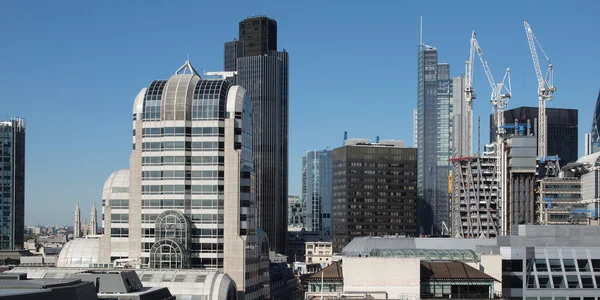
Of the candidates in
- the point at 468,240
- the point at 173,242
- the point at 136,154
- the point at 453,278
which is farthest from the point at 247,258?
the point at 453,278

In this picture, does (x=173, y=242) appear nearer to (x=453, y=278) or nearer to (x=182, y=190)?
(x=182, y=190)

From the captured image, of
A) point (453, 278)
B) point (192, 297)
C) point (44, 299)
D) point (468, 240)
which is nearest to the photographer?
point (44, 299)

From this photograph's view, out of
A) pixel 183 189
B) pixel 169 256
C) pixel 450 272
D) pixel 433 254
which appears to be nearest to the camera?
pixel 450 272

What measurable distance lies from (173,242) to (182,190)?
10.3 metres

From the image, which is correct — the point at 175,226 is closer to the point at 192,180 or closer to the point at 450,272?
the point at 192,180

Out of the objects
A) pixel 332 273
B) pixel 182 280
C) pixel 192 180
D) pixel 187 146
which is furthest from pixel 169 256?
pixel 332 273

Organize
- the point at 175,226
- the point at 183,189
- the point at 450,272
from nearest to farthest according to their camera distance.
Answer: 1. the point at 450,272
2. the point at 175,226
3. the point at 183,189

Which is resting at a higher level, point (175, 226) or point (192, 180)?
point (192, 180)

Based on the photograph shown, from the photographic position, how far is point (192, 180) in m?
169

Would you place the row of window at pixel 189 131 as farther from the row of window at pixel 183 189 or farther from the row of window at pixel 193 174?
the row of window at pixel 183 189

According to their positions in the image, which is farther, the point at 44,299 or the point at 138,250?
the point at 138,250

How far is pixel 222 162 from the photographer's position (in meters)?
169

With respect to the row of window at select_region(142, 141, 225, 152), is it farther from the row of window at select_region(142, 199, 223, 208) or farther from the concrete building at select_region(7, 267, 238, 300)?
the concrete building at select_region(7, 267, 238, 300)

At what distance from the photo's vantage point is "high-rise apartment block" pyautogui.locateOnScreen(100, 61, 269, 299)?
167m
